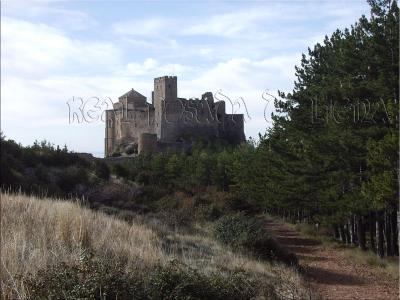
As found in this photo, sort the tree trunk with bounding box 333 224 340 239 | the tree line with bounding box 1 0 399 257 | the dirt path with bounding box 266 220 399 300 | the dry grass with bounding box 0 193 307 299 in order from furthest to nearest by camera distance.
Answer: the tree trunk with bounding box 333 224 340 239
the tree line with bounding box 1 0 399 257
the dirt path with bounding box 266 220 399 300
the dry grass with bounding box 0 193 307 299

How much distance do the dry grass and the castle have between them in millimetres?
47013

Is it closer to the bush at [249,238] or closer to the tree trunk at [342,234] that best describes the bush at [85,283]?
the bush at [249,238]

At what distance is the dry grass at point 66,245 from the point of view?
17.4 ft

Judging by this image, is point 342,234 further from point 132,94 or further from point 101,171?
point 132,94

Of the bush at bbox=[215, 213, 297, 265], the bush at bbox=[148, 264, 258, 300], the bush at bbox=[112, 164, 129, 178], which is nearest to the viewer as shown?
the bush at bbox=[148, 264, 258, 300]

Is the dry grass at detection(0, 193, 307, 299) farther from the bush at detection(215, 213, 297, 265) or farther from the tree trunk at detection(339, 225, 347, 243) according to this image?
the tree trunk at detection(339, 225, 347, 243)

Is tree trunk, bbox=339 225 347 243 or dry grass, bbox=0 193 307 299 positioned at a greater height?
dry grass, bbox=0 193 307 299

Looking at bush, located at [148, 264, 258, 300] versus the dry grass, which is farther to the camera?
bush, located at [148, 264, 258, 300]

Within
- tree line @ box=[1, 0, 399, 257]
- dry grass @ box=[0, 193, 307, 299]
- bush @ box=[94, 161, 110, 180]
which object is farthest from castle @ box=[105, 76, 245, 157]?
dry grass @ box=[0, 193, 307, 299]

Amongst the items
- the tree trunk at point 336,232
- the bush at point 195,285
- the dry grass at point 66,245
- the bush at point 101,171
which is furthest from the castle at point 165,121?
the bush at point 195,285

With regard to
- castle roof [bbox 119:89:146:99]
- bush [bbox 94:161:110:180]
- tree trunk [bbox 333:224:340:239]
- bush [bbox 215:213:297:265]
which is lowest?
tree trunk [bbox 333:224:340:239]

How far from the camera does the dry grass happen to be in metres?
5.29

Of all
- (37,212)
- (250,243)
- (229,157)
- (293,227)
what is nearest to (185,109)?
(229,157)

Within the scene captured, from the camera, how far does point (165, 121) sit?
60438 mm
